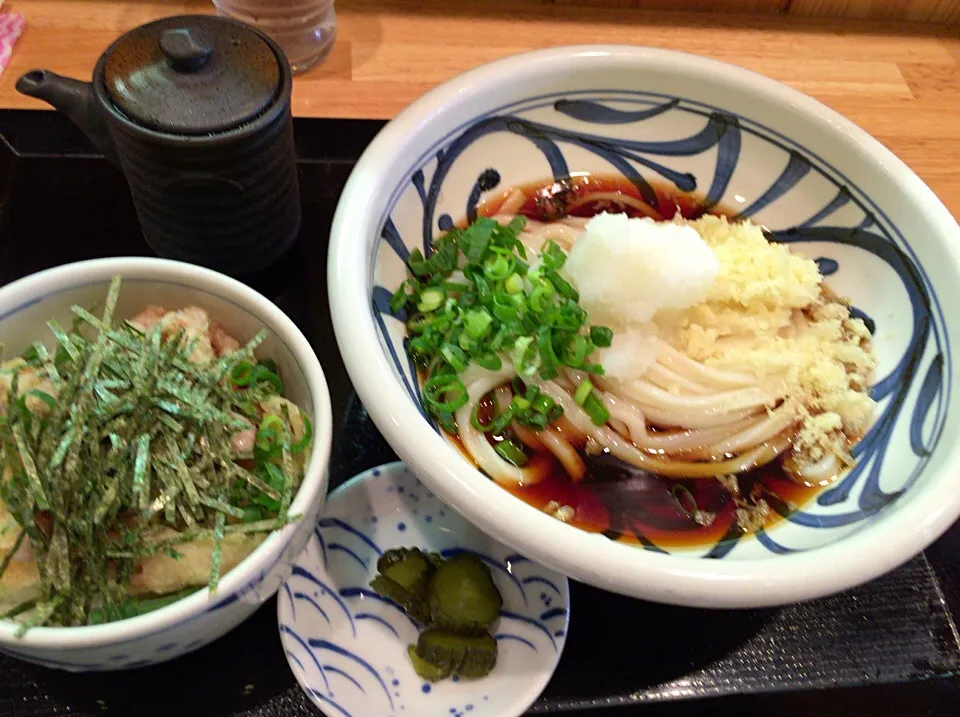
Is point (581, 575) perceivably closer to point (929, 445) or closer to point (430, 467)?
point (430, 467)

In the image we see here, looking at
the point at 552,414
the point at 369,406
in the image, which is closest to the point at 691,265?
the point at 552,414

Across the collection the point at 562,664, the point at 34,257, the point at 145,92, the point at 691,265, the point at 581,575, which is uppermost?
the point at 145,92

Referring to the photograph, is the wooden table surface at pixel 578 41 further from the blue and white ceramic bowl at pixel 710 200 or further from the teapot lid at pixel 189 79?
the teapot lid at pixel 189 79

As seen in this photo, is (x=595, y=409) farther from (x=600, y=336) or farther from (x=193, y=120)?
(x=193, y=120)

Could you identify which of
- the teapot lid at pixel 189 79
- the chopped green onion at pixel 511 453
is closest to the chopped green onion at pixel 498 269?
the chopped green onion at pixel 511 453

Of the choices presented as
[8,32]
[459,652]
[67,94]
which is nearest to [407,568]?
[459,652]

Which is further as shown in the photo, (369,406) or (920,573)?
(920,573)

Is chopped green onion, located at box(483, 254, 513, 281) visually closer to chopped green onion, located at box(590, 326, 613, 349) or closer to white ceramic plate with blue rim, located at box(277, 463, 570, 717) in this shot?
chopped green onion, located at box(590, 326, 613, 349)
